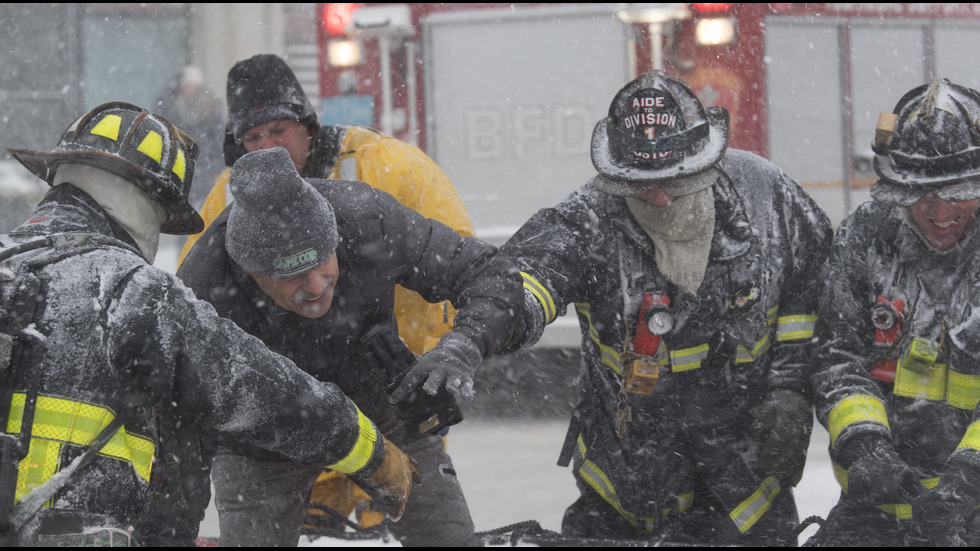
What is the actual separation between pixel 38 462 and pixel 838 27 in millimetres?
4790

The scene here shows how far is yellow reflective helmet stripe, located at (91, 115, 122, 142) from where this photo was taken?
7.32 ft

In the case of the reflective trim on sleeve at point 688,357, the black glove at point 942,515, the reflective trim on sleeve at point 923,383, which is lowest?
the black glove at point 942,515

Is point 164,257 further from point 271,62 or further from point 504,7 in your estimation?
point 271,62

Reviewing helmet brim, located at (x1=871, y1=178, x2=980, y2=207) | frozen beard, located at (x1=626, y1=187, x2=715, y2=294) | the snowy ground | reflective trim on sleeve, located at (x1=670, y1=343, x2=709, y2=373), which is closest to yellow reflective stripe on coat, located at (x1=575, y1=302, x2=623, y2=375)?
reflective trim on sleeve, located at (x1=670, y1=343, x2=709, y2=373)

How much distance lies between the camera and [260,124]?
142 inches

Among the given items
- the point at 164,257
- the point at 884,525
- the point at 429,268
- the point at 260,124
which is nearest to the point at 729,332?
the point at 884,525

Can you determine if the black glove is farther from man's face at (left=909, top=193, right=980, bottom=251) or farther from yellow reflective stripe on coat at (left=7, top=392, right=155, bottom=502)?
yellow reflective stripe on coat at (left=7, top=392, right=155, bottom=502)

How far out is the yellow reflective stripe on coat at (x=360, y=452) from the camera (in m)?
2.36

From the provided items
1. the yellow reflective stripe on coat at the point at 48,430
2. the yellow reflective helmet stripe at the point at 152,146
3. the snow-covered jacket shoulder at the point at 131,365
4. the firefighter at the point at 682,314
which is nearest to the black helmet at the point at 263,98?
the firefighter at the point at 682,314

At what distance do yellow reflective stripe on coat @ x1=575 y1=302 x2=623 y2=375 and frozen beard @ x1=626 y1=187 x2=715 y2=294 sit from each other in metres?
0.27

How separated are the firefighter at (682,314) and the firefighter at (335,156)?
640mm

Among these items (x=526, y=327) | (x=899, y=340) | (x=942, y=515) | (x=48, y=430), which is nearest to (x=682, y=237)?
(x=526, y=327)

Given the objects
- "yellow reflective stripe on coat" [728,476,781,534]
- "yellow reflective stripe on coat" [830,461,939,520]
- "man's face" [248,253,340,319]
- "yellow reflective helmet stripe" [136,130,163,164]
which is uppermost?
Result: "yellow reflective helmet stripe" [136,130,163,164]

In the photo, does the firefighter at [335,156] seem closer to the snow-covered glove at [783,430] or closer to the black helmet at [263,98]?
the black helmet at [263,98]
